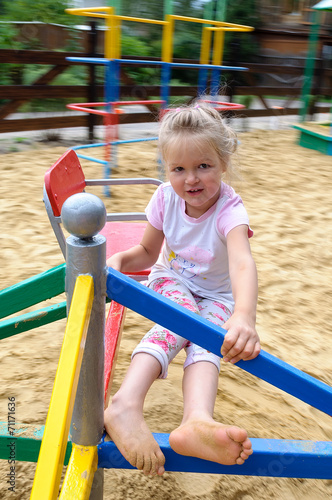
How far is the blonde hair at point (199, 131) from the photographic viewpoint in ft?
4.43

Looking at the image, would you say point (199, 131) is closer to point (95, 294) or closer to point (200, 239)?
point (200, 239)

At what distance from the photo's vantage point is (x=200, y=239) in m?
1.49

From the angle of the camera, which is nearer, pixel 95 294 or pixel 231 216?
pixel 95 294

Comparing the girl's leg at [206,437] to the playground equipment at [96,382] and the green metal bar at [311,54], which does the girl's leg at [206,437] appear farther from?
the green metal bar at [311,54]

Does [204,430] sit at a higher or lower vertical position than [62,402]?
lower

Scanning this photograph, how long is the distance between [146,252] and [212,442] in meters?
0.75

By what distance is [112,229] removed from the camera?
6.87 ft

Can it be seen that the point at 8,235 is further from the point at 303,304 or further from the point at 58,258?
the point at 303,304

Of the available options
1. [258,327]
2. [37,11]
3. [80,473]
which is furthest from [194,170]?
[37,11]

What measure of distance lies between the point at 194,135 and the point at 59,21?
778 centimetres

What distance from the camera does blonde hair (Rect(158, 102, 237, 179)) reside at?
4.43 feet

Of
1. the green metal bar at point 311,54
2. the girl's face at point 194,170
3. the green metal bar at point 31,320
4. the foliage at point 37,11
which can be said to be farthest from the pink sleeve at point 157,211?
the foliage at point 37,11

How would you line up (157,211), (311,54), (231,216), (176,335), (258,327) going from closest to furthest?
(176,335) → (231,216) → (157,211) → (258,327) → (311,54)

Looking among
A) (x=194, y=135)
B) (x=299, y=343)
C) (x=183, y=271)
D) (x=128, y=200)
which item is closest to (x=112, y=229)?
(x=183, y=271)
